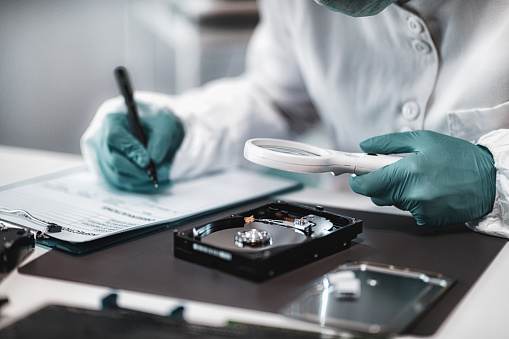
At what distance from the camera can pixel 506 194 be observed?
2.80 feet

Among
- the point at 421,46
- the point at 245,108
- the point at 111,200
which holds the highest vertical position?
the point at 421,46

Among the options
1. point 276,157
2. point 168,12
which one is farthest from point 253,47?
point 168,12

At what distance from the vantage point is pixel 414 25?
1065 millimetres

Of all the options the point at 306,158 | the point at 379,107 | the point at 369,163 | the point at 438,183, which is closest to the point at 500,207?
the point at 438,183

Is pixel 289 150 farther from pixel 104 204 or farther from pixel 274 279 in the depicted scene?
pixel 104 204

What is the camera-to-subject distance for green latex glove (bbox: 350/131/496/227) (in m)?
0.83

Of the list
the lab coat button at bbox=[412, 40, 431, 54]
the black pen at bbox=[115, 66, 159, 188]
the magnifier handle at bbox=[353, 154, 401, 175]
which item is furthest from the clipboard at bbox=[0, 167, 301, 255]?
the lab coat button at bbox=[412, 40, 431, 54]

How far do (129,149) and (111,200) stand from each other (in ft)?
0.42

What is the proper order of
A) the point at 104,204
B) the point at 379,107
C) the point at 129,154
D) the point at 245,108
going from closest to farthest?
the point at 104,204
the point at 129,154
the point at 379,107
the point at 245,108

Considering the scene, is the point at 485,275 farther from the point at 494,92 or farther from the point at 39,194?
the point at 39,194

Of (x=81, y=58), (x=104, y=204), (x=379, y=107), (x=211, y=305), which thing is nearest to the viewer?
(x=211, y=305)

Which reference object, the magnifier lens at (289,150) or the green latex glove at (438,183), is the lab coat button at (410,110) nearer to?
the green latex glove at (438,183)

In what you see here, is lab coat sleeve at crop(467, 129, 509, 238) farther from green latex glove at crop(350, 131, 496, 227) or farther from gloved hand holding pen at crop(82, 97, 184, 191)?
gloved hand holding pen at crop(82, 97, 184, 191)

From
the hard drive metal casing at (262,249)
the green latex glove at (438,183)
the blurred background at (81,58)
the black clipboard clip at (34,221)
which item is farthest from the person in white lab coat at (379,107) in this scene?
the blurred background at (81,58)
